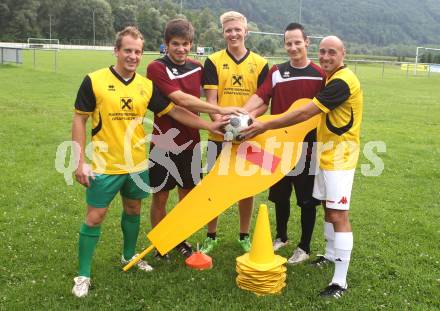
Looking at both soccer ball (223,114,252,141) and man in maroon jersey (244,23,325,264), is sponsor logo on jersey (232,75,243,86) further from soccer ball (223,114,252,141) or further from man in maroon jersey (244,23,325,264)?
soccer ball (223,114,252,141)

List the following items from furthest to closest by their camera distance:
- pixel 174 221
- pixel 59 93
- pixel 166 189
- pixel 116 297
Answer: pixel 59 93 < pixel 166 189 < pixel 174 221 < pixel 116 297

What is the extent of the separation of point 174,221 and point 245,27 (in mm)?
2108

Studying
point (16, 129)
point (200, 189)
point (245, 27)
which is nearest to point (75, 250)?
point (200, 189)

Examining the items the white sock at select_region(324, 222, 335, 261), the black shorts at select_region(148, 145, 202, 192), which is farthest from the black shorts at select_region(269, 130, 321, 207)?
the black shorts at select_region(148, 145, 202, 192)

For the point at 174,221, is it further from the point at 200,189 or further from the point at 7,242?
the point at 7,242

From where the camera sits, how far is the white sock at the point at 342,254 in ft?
14.9

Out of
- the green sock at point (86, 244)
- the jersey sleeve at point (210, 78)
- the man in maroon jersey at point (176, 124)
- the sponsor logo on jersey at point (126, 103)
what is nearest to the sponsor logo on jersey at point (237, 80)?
the jersey sleeve at point (210, 78)

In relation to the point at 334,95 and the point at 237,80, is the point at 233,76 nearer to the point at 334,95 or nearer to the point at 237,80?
A: the point at 237,80

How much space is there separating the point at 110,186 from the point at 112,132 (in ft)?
1.62

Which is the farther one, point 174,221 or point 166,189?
point 166,189

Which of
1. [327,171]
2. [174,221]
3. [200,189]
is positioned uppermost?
[327,171]

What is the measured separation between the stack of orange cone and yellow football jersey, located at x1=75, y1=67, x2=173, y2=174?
4.34 feet

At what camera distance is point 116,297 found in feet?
14.6

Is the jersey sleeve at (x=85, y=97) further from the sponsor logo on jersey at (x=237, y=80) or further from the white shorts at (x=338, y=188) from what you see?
the white shorts at (x=338, y=188)
